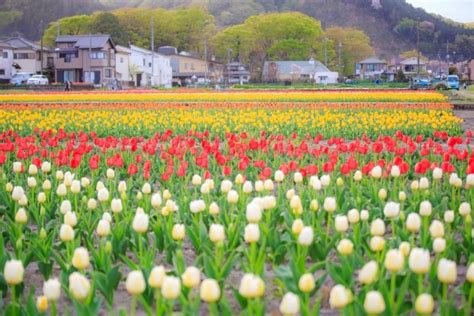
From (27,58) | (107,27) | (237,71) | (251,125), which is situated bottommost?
(251,125)

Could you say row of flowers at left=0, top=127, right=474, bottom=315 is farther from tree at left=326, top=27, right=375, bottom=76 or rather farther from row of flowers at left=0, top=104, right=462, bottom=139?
tree at left=326, top=27, right=375, bottom=76

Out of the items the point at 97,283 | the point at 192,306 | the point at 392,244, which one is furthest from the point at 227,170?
the point at 192,306

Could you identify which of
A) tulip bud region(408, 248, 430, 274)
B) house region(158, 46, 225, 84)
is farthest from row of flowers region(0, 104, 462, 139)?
house region(158, 46, 225, 84)

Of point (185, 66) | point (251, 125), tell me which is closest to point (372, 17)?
point (185, 66)

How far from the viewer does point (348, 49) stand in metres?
95.3

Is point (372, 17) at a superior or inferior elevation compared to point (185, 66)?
superior

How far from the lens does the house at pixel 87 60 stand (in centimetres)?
5462

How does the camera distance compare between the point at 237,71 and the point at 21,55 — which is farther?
the point at 237,71

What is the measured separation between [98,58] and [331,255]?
53.3m

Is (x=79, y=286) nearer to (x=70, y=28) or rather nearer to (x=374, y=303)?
(x=374, y=303)

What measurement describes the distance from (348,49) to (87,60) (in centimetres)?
5115

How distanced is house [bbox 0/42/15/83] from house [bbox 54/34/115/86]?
5.98 metres

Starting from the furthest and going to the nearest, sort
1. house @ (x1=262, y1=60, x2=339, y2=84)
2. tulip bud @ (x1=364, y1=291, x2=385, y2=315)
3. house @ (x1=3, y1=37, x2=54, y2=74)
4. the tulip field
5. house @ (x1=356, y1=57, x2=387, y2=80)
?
house @ (x1=356, y1=57, x2=387, y2=80) < house @ (x1=262, y1=60, x2=339, y2=84) < house @ (x1=3, y1=37, x2=54, y2=74) < the tulip field < tulip bud @ (x1=364, y1=291, x2=385, y2=315)

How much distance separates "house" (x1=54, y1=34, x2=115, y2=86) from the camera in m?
54.6
